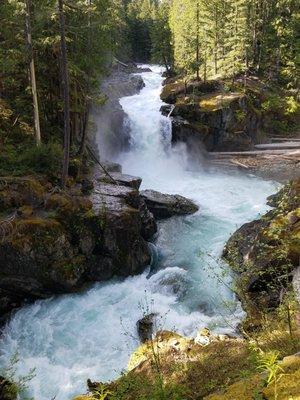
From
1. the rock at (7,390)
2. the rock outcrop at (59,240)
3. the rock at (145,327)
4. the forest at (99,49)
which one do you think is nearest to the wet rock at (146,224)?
the rock outcrop at (59,240)

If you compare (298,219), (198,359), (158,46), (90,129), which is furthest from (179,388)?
(158,46)

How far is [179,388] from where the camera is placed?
6844 mm

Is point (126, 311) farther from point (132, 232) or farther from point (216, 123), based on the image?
point (216, 123)

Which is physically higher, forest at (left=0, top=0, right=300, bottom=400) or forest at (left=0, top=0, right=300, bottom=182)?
forest at (left=0, top=0, right=300, bottom=182)

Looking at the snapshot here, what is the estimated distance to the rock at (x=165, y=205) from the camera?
66.2 feet

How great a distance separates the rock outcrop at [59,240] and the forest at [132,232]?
48mm

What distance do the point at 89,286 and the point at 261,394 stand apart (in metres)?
10.8

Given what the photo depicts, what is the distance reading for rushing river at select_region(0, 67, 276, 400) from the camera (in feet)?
35.4

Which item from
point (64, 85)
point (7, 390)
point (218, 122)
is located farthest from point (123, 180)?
point (218, 122)

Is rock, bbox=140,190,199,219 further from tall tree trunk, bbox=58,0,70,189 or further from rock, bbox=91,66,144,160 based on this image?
rock, bbox=91,66,144,160

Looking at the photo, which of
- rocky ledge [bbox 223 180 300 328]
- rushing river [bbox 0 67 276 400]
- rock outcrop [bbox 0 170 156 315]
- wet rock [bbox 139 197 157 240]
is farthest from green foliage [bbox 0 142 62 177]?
rocky ledge [bbox 223 180 300 328]

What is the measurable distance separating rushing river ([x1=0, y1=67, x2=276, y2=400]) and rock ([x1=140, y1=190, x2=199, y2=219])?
1.55 feet

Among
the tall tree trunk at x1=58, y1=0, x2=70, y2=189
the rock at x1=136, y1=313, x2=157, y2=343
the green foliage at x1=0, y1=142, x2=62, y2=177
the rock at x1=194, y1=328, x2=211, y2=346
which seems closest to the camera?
the rock at x1=194, y1=328, x2=211, y2=346

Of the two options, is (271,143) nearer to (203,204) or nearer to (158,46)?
(203,204)
